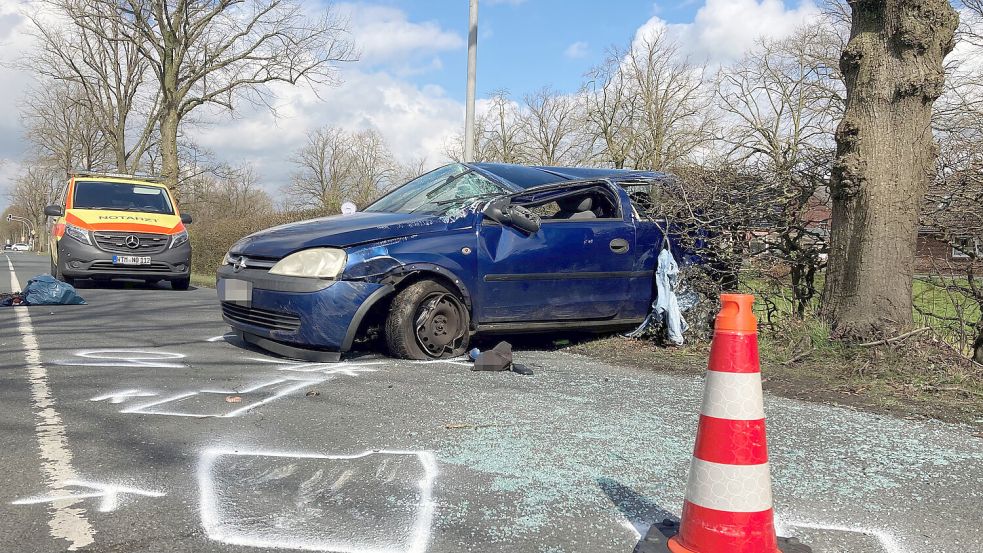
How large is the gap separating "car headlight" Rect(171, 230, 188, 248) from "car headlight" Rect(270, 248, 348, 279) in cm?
772

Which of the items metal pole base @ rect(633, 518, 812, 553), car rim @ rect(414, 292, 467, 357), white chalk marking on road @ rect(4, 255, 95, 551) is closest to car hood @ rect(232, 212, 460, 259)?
car rim @ rect(414, 292, 467, 357)

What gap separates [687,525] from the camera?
229 centimetres

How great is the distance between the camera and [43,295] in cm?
925

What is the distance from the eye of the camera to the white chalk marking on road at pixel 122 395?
4.18m

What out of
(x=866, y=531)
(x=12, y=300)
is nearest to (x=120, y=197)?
(x=12, y=300)

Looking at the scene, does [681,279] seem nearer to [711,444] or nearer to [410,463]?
[410,463]

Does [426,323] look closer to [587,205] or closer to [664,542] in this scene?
[587,205]

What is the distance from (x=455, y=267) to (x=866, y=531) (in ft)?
11.9

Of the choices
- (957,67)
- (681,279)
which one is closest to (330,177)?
(957,67)

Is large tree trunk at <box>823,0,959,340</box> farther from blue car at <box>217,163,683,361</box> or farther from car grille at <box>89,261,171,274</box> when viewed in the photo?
car grille at <box>89,261,171,274</box>

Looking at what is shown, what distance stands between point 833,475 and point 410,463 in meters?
1.79

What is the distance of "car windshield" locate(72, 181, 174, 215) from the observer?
12.5 m

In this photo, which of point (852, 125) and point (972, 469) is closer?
point (972, 469)

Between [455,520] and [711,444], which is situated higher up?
[711,444]
